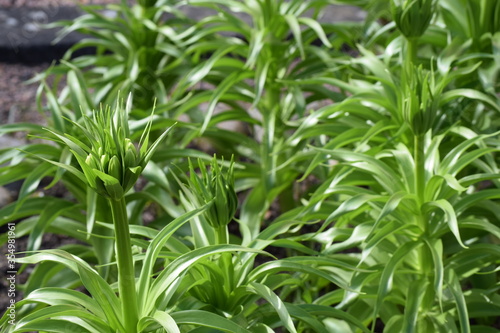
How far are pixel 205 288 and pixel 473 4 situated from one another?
111 centimetres

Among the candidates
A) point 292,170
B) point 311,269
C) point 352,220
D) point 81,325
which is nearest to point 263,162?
point 292,170

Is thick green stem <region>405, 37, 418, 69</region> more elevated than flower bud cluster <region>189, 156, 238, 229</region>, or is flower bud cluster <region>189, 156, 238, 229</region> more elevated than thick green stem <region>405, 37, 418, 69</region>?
thick green stem <region>405, 37, 418, 69</region>

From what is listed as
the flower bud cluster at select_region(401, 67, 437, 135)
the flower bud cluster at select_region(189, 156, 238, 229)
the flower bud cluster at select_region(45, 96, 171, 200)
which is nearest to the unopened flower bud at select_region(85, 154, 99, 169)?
the flower bud cluster at select_region(45, 96, 171, 200)

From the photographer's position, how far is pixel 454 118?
189 centimetres

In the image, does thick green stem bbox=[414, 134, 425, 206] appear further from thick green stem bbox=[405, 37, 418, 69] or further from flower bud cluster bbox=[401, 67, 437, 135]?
thick green stem bbox=[405, 37, 418, 69]

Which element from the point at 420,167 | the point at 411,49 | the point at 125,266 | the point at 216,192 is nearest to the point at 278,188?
the point at 411,49

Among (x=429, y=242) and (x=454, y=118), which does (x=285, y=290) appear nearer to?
(x=429, y=242)

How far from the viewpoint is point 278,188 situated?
218 cm

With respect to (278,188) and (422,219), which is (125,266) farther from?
(278,188)

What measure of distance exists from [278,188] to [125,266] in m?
1.08

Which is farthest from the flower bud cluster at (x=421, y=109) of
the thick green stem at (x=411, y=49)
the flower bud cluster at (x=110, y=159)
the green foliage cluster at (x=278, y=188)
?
the flower bud cluster at (x=110, y=159)

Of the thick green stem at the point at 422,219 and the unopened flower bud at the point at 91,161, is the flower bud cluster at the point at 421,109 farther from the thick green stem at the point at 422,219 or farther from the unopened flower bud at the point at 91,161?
the unopened flower bud at the point at 91,161

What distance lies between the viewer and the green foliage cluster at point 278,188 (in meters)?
1.18

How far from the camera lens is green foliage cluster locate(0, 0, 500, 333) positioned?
1185 millimetres
